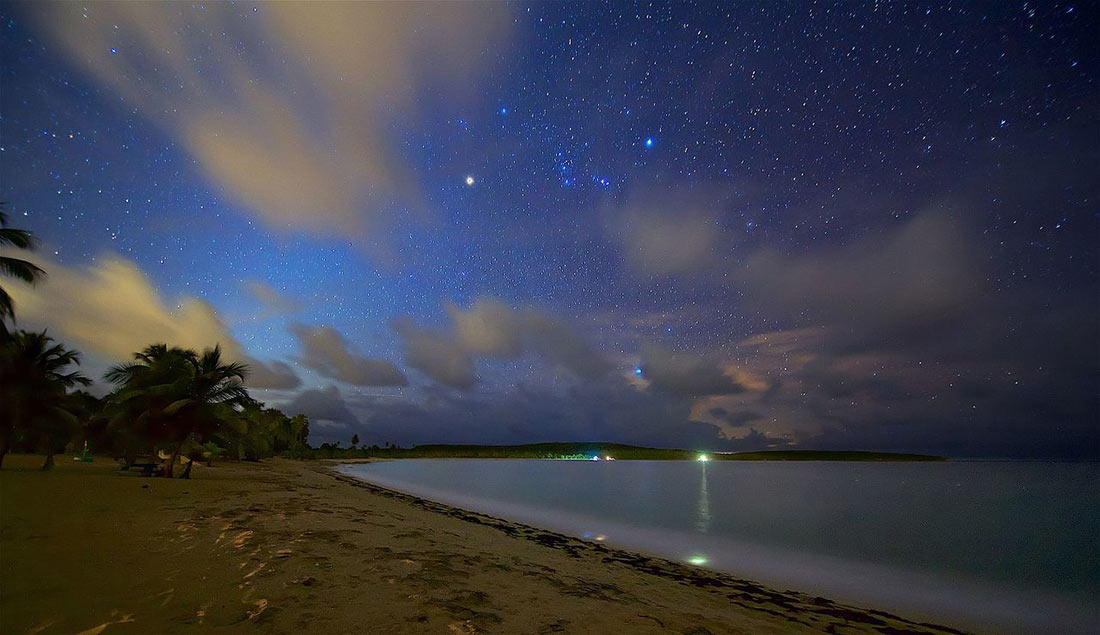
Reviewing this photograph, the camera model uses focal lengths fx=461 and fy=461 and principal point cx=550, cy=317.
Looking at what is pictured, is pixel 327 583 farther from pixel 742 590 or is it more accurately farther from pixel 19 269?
pixel 19 269

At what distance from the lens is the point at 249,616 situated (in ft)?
21.4

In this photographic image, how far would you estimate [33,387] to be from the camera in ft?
94.3

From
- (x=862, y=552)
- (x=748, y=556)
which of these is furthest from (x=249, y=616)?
(x=862, y=552)

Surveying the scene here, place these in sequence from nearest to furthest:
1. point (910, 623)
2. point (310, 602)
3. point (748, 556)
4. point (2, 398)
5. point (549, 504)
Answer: point (310, 602) → point (910, 623) → point (748, 556) → point (2, 398) → point (549, 504)

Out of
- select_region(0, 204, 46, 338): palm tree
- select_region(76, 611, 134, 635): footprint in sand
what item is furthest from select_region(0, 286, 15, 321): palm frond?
select_region(76, 611, 134, 635): footprint in sand

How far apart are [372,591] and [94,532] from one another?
8624 mm

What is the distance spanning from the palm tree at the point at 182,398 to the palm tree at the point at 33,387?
11.6ft

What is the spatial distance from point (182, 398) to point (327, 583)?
90.9ft

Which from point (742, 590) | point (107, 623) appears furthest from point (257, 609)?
point (742, 590)

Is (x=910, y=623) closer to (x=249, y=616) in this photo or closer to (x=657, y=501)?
(x=249, y=616)

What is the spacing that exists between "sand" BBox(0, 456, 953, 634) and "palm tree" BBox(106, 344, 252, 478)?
12.6m

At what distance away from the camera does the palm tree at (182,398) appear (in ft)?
92.4

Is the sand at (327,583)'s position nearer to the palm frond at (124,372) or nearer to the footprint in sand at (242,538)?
the footprint in sand at (242,538)

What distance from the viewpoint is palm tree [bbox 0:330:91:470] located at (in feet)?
90.7
